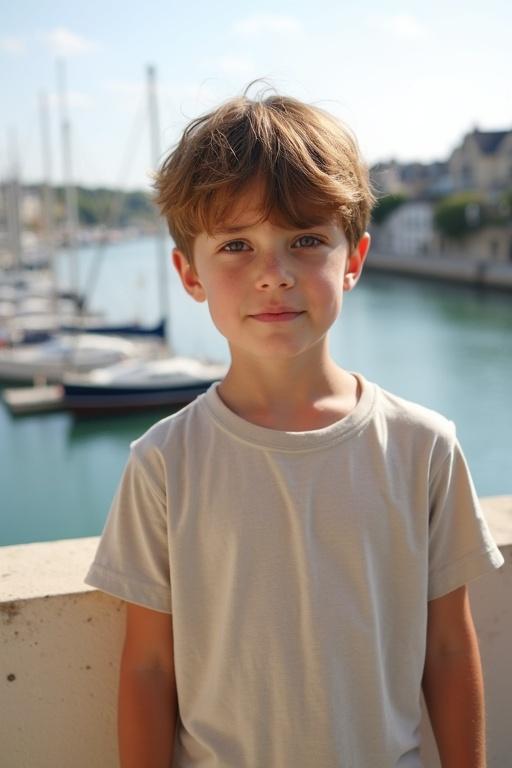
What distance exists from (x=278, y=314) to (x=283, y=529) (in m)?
0.26

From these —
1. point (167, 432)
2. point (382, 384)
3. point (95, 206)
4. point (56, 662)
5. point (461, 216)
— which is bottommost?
point (382, 384)

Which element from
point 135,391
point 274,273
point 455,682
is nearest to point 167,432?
point 274,273

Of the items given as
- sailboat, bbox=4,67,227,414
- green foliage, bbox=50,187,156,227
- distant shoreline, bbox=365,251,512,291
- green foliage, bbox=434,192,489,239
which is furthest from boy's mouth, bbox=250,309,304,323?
green foliage, bbox=50,187,156,227

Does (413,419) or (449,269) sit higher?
(413,419)

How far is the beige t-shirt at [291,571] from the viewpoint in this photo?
993 millimetres

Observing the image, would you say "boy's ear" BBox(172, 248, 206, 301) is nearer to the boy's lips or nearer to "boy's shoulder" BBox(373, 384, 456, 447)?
the boy's lips

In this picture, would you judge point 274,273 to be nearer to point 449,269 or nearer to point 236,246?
point 236,246

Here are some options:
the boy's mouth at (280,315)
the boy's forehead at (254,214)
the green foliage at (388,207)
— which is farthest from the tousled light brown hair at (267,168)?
the green foliage at (388,207)

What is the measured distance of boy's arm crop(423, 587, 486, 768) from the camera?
1077 mm

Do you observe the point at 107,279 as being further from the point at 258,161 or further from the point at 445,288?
the point at 258,161

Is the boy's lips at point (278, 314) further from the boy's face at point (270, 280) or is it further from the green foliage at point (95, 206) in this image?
Answer: the green foliage at point (95, 206)

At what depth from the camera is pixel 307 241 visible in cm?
102

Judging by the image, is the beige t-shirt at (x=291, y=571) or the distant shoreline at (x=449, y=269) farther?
the distant shoreline at (x=449, y=269)

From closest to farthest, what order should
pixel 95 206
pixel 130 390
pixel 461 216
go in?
pixel 130 390 → pixel 461 216 → pixel 95 206
